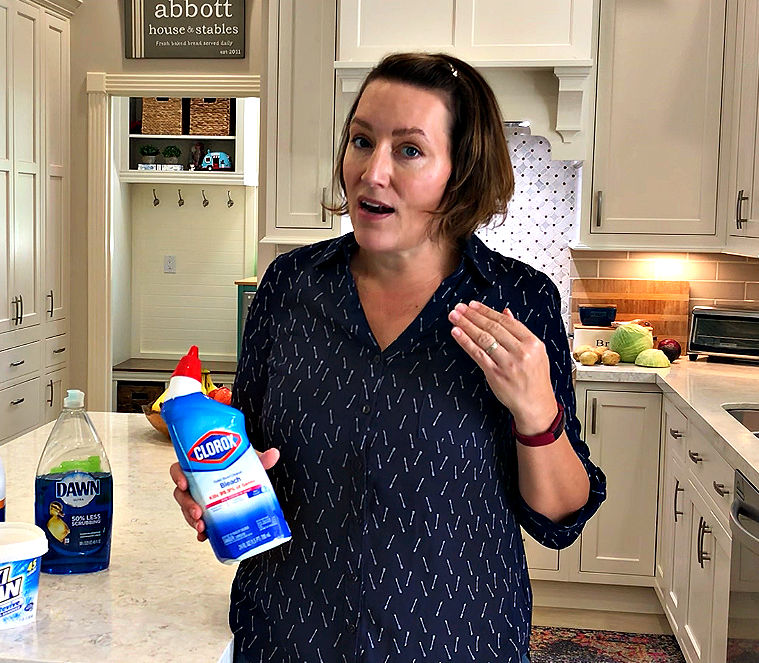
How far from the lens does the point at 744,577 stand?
8.11 ft

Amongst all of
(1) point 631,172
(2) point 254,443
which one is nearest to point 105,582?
(2) point 254,443

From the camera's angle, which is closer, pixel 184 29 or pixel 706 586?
pixel 706 586

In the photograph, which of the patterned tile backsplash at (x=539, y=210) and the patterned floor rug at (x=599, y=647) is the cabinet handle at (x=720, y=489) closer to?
the patterned floor rug at (x=599, y=647)

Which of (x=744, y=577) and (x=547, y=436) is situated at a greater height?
(x=547, y=436)

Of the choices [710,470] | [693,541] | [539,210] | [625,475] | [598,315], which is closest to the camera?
[710,470]

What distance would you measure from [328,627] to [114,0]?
15.5 ft

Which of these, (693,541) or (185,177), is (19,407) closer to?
(185,177)

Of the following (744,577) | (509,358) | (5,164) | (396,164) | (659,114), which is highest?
Result: (659,114)

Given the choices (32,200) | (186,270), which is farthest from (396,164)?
(186,270)

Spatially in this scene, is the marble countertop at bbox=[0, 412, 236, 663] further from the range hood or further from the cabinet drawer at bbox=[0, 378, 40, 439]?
the cabinet drawer at bbox=[0, 378, 40, 439]

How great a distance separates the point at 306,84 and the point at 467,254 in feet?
9.13

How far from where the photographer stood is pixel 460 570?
1.30 meters

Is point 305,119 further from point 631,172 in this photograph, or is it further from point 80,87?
point 80,87

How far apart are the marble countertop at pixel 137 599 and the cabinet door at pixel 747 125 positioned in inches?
100
